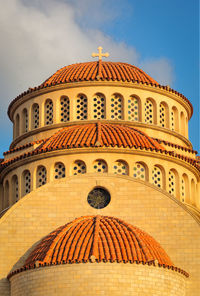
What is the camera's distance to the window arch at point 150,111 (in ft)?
150

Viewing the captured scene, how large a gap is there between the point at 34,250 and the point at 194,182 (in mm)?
11957

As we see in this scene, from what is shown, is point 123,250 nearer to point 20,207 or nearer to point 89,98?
point 20,207

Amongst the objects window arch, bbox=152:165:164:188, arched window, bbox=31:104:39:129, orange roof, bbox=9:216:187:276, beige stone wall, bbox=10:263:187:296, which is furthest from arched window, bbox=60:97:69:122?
beige stone wall, bbox=10:263:187:296

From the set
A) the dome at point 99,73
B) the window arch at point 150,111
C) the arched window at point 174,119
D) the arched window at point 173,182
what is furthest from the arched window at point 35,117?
the arched window at point 173,182

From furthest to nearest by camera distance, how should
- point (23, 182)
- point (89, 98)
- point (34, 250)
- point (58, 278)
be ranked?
point (89, 98) → point (23, 182) → point (34, 250) → point (58, 278)

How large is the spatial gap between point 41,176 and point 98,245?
8.61 metres

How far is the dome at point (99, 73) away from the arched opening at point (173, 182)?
6.40 metres

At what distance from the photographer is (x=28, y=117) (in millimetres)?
46719

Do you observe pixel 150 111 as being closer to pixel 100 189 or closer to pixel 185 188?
pixel 185 188

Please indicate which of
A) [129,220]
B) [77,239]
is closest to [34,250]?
[77,239]

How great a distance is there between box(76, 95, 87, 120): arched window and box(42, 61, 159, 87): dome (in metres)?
1.05

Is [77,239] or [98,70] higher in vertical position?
[98,70]

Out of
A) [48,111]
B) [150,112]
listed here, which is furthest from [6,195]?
[150,112]

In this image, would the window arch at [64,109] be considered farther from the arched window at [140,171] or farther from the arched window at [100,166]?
the arched window at [140,171]
